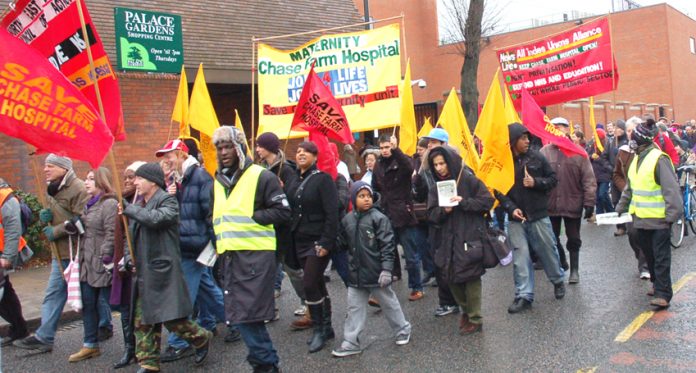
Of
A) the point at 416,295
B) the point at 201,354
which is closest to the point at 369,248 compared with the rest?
the point at 201,354

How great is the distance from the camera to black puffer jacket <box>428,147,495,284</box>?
603cm

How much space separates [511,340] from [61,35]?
4.57 meters

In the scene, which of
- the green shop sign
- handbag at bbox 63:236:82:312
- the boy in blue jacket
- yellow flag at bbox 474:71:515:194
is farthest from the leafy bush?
yellow flag at bbox 474:71:515:194

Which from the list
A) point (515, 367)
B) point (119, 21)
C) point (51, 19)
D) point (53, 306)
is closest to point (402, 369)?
point (515, 367)

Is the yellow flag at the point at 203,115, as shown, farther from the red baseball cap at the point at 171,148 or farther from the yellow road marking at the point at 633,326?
the yellow road marking at the point at 633,326

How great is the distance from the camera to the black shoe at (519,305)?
671 centimetres

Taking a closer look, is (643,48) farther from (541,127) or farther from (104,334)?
(104,334)

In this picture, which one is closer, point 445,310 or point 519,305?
point 519,305

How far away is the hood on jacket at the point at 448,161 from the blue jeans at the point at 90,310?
314 cm

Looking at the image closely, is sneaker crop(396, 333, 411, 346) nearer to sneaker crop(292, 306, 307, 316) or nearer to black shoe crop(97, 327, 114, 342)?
sneaker crop(292, 306, 307, 316)

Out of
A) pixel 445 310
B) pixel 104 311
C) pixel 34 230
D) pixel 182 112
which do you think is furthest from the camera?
pixel 34 230

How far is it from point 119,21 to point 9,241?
723 centimetres

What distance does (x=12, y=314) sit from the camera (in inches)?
267

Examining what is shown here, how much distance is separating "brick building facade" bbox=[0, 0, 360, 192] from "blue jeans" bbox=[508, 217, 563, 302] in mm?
8325
